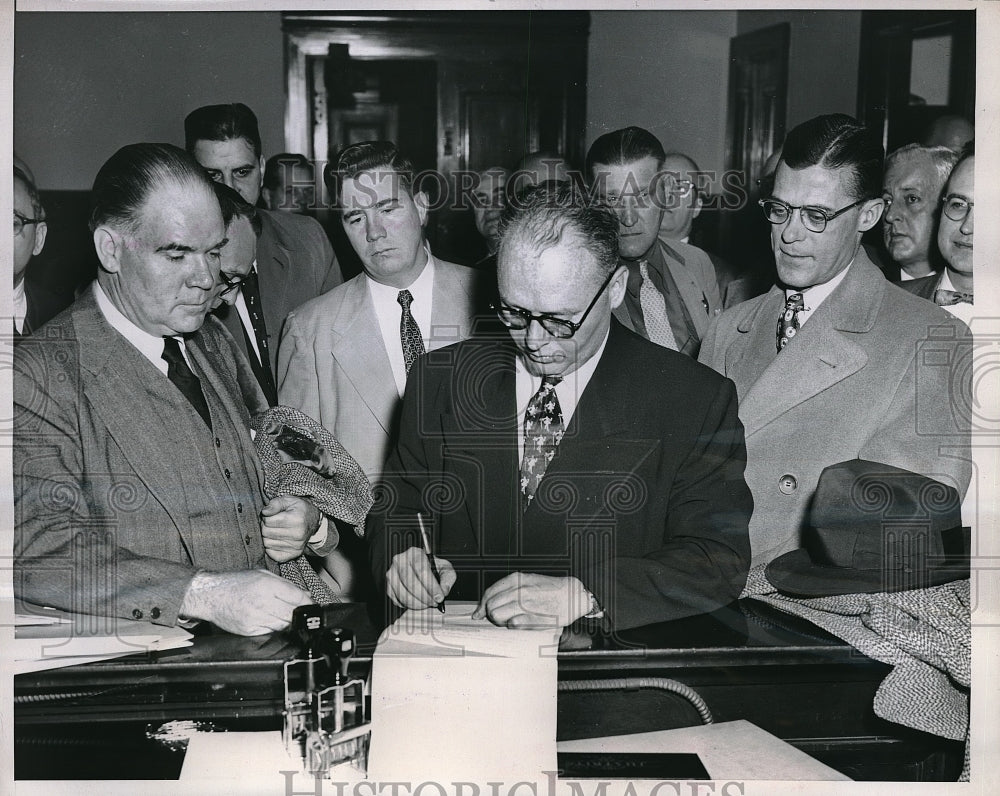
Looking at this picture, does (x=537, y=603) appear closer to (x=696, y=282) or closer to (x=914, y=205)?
(x=696, y=282)

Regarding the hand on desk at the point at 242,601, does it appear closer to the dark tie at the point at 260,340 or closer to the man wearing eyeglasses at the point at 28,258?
the dark tie at the point at 260,340

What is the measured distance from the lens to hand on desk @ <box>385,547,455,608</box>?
1664mm

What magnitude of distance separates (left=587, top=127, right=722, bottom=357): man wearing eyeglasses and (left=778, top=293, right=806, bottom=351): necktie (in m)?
0.12

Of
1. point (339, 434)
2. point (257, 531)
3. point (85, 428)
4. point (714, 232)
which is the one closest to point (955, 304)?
point (714, 232)

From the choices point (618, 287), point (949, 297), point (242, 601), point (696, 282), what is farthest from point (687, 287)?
point (242, 601)

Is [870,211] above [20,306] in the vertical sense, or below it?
above

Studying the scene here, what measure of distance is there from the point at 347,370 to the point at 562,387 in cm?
39

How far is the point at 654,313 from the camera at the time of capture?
5.52 ft

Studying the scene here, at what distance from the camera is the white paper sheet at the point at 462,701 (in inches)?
64.1

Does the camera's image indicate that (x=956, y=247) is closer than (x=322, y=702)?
No

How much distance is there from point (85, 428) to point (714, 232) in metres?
1.16

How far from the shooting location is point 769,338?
1695 millimetres

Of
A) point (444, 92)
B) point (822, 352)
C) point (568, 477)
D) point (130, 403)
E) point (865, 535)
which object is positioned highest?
point (444, 92)

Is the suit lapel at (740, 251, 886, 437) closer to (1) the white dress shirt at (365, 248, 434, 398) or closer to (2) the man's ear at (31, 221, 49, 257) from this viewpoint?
(1) the white dress shirt at (365, 248, 434, 398)
